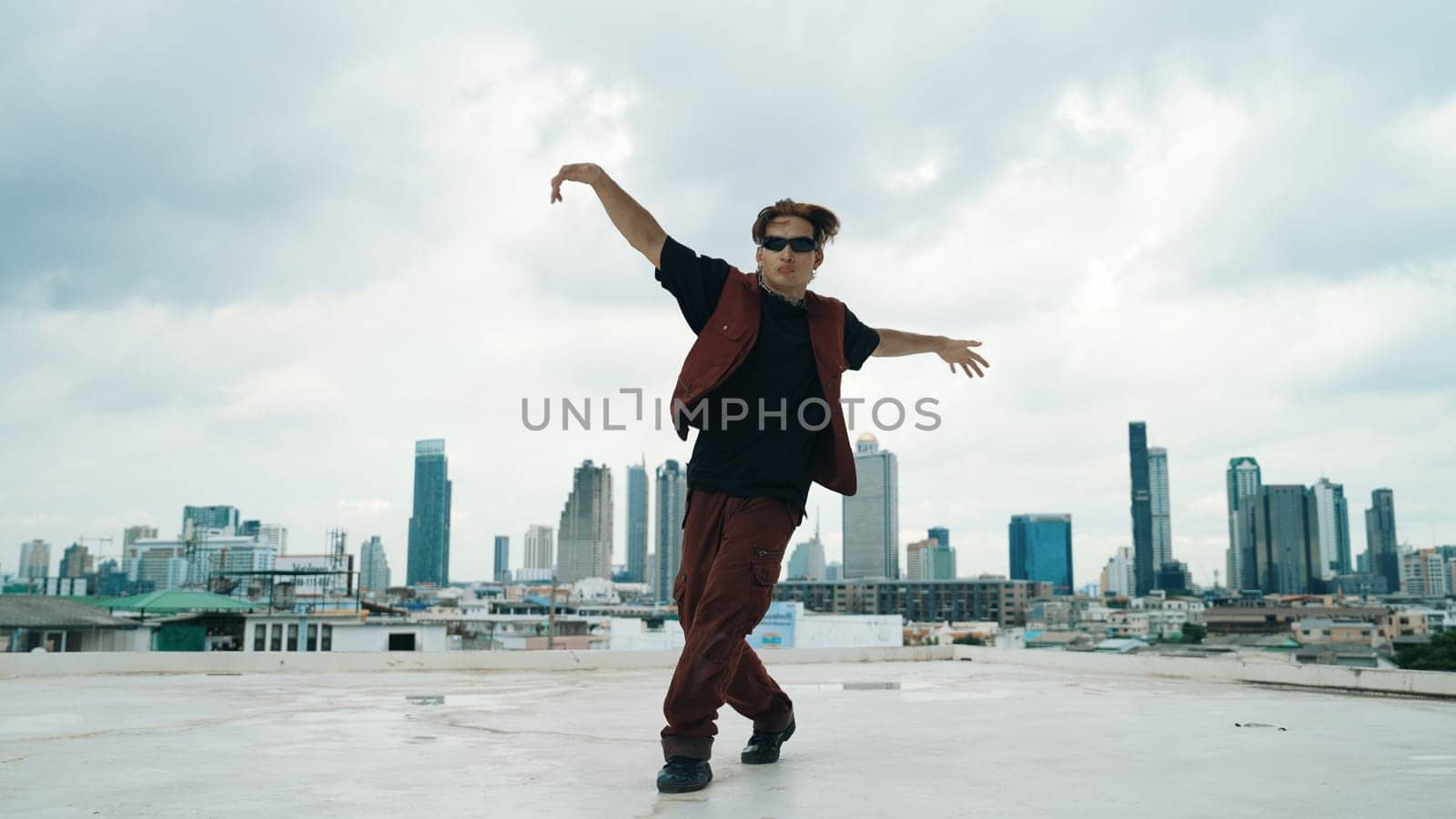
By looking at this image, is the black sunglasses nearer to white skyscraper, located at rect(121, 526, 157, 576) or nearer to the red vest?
the red vest

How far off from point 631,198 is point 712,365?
0.62 metres

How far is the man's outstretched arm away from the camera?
385 cm

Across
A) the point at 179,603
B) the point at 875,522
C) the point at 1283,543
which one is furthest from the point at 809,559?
the point at 179,603

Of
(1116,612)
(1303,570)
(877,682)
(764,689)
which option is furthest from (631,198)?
(1303,570)

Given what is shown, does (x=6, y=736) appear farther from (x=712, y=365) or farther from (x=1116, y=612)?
(x=1116, y=612)

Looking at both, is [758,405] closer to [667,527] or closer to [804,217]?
[804,217]

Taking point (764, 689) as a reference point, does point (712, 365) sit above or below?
above

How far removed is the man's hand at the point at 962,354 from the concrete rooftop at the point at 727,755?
4.85ft

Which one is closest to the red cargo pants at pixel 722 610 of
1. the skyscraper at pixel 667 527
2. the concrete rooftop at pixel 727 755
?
the concrete rooftop at pixel 727 755

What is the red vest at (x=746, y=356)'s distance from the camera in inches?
125

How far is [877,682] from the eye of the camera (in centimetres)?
703

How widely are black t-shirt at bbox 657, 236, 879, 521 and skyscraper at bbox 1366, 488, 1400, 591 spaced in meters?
200

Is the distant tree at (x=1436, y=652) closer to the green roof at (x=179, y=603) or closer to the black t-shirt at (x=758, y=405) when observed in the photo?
the black t-shirt at (x=758, y=405)

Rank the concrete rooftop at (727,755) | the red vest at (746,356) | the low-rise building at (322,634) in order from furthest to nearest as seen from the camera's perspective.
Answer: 1. the low-rise building at (322,634)
2. the red vest at (746,356)
3. the concrete rooftop at (727,755)
